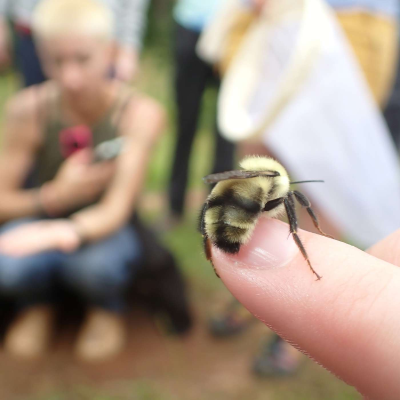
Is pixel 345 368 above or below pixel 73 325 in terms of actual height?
above

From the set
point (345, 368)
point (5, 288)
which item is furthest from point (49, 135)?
point (345, 368)

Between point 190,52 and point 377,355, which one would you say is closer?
point 377,355

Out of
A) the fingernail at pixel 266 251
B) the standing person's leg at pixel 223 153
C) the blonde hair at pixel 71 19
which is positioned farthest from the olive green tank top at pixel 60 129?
the fingernail at pixel 266 251

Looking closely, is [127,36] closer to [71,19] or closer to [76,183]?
[71,19]

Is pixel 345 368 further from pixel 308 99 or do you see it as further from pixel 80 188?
pixel 80 188

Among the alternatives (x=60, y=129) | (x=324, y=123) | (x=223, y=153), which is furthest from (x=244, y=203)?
(x=223, y=153)

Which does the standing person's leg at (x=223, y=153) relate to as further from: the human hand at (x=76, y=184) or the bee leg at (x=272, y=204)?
the bee leg at (x=272, y=204)
